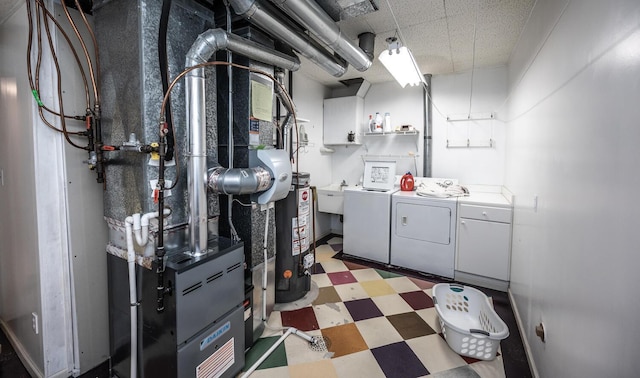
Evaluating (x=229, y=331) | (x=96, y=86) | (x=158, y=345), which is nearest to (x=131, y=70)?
(x=96, y=86)

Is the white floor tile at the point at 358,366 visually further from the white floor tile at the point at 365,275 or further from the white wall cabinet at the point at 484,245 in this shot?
the white wall cabinet at the point at 484,245

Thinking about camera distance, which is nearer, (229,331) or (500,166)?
(229,331)

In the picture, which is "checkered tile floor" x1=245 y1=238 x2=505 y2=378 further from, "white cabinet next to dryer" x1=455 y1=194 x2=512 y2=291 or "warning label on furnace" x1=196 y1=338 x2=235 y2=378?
"white cabinet next to dryer" x1=455 y1=194 x2=512 y2=291

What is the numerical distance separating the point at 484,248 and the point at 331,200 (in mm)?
1943

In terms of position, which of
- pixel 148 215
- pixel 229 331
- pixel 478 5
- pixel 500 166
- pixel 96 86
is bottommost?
pixel 229 331

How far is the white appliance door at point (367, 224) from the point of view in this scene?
317cm

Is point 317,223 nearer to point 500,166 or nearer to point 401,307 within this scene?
point 401,307

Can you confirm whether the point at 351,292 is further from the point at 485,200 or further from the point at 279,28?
the point at 279,28

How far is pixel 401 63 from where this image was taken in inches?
94.7

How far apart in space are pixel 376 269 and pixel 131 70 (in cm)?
289

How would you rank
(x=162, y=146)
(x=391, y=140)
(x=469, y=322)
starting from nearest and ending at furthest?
(x=162, y=146) < (x=469, y=322) < (x=391, y=140)

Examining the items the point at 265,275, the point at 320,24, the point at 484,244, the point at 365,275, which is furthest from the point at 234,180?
the point at 484,244

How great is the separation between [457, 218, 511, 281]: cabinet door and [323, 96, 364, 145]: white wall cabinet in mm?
1967

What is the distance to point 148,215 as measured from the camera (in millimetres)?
1272
